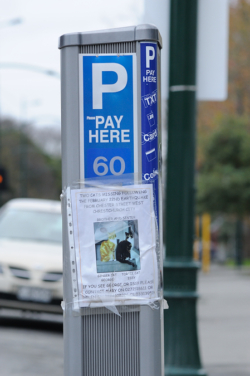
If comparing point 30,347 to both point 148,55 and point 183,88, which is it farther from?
point 148,55

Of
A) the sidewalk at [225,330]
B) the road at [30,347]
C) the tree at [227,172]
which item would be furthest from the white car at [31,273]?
the tree at [227,172]

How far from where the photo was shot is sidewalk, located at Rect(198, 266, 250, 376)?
675 centimetres

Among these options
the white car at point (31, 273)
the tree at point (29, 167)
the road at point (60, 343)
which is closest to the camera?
the road at point (60, 343)

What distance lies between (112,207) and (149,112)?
0.44 m

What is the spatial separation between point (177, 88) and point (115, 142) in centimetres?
260

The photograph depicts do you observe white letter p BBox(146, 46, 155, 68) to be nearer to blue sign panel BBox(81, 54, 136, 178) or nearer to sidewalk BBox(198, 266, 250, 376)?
blue sign panel BBox(81, 54, 136, 178)

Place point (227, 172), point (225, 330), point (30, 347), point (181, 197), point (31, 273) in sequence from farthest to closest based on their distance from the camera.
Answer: point (227, 172), point (225, 330), point (31, 273), point (30, 347), point (181, 197)

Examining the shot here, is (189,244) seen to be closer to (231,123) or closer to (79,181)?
(79,181)

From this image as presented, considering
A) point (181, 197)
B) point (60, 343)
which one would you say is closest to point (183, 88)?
point (181, 197)

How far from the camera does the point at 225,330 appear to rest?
9578mm

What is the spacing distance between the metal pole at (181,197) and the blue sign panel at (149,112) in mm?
2450

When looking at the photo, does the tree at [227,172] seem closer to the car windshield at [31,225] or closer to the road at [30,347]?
the car windshield at [31,225]

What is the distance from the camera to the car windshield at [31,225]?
9789 millimetres

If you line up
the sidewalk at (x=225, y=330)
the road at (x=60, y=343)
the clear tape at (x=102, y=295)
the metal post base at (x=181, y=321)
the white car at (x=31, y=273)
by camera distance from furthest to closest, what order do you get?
the white car at (x=31, y=273) < the sidewalk at (x=225, y=330) < the road at (x=60, y=343) < the metal post base at (x=181, y=321) < the clear tape at (x=102, y=295)
